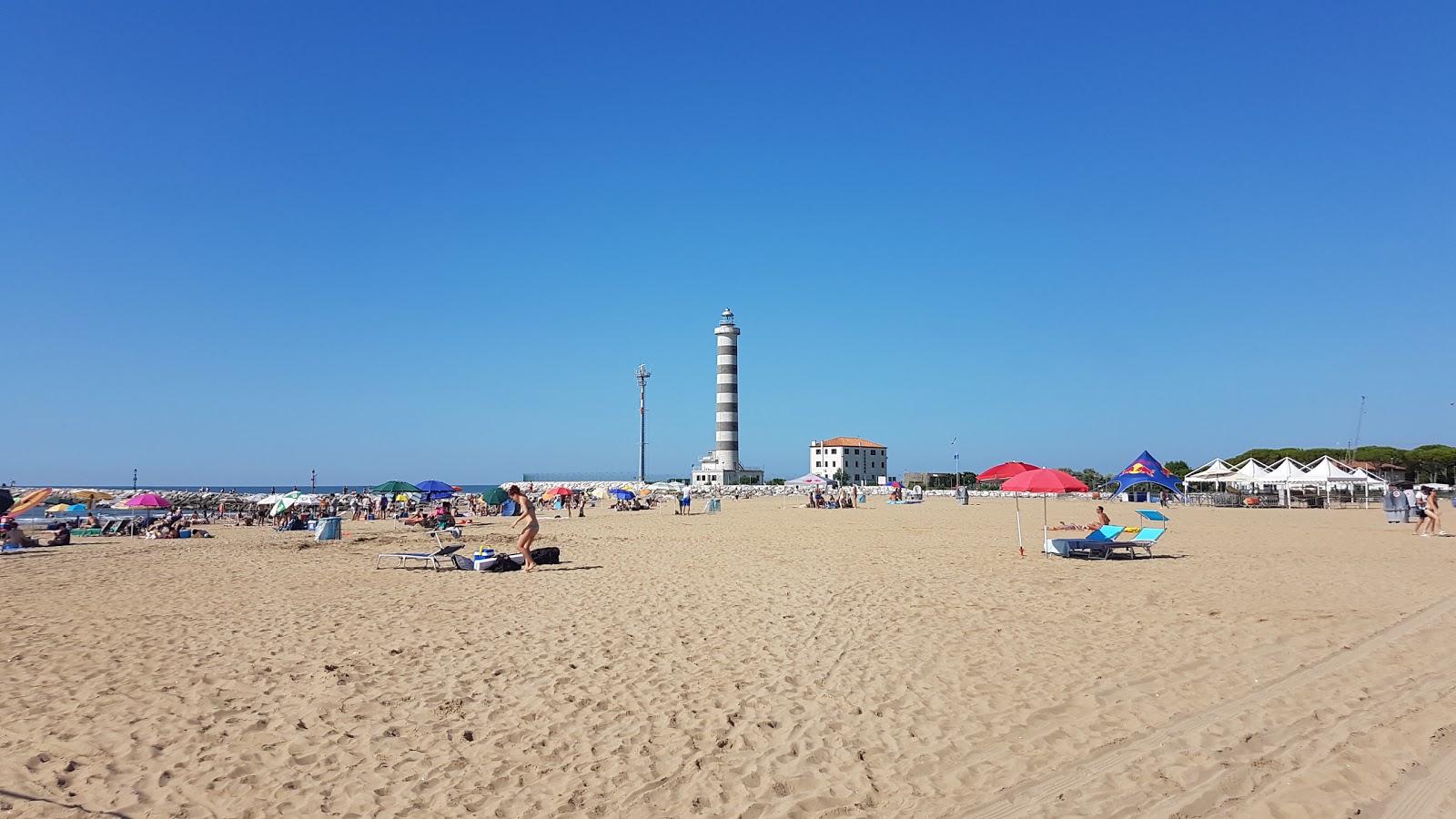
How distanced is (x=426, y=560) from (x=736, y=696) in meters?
10.2

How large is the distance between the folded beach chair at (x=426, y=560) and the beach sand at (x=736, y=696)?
4.89ft

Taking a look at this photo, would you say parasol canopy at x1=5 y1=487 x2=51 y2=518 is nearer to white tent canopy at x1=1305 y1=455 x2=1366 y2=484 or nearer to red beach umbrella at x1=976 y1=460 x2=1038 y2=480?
red beach umbrella at x1=976 y1=460 x2=1038 y2=480

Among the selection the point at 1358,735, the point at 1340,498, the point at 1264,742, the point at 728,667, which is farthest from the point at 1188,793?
the point at 1340,498

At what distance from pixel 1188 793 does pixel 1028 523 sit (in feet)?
75.0

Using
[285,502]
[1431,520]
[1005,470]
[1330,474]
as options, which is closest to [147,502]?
→ [285,502]

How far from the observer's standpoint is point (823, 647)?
24.4 ft

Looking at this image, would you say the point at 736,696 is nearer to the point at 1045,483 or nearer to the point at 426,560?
the point at 1045,483

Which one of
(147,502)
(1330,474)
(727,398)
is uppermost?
(727,398)

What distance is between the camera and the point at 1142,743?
498 cm

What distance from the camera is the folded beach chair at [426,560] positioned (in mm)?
13375

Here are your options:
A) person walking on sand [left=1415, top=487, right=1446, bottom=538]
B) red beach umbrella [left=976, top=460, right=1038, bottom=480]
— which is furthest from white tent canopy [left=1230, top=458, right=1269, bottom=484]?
red beach umbrella [left=976, top=460, right=1038, bottom=480]

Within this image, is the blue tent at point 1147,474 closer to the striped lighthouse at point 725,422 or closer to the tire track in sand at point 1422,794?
the tire track in sand at point 1422,794

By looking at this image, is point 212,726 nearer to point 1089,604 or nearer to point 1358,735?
point 1358,735

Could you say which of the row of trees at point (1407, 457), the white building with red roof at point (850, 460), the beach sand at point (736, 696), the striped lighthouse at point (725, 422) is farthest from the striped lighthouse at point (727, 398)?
the beach sand at point (736, 696)
